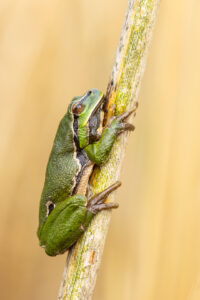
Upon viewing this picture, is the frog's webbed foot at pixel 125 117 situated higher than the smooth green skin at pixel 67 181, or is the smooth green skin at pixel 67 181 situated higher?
the frog's webbed foot at pixel 125 117

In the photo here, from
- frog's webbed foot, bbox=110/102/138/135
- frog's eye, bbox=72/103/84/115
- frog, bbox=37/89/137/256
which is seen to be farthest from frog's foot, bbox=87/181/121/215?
frog's eye, bbox=72/103/84/115

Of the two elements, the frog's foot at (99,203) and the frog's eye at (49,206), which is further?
the frog's eye at (49,206)

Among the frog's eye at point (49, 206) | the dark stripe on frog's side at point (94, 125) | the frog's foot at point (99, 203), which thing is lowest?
the frog's eye at point (49, 206)

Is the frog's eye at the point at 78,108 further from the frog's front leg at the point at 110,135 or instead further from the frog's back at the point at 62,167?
the frog's front leg at the point at 110,135

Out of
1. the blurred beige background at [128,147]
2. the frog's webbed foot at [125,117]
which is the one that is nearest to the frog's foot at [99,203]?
the frog's webbed foot at [125,117]

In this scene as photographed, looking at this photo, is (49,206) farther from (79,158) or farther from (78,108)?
(78,108)

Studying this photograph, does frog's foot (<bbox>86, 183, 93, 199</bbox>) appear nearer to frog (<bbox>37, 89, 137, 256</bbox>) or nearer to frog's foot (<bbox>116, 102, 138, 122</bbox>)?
frog (<bbox>37, 89, 137, 256</bbox>)
